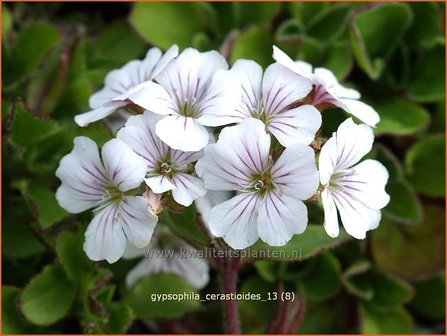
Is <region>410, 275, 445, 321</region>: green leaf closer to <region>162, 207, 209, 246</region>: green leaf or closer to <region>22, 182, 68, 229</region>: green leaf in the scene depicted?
<region>162, 207, 209, 246</region>: green leaf

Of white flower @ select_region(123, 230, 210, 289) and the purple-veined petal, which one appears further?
white flower @ select_region(123, 230, 210, 289)

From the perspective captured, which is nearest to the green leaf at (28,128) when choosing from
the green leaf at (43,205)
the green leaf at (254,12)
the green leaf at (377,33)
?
the green leaf at (43,205)

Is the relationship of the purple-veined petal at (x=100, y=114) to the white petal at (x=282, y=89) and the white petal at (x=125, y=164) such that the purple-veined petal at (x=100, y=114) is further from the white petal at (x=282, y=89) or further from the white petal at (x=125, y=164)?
the white petal at (x=282, y=89)

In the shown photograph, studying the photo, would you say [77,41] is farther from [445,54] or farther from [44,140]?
[445,54]

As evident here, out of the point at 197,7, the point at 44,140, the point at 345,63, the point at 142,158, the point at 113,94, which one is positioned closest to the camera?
the point at 142,158

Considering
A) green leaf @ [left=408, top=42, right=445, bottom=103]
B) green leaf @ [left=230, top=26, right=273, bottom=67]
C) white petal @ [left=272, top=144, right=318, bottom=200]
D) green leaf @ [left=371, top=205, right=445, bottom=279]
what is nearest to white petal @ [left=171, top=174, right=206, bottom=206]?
white petal @ [left=272, top=144, right=318, bottom=200]

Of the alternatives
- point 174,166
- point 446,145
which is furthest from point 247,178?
point 446,145

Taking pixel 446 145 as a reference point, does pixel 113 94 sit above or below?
above
